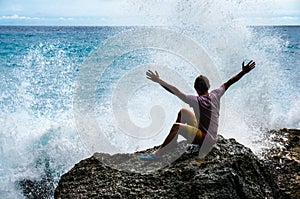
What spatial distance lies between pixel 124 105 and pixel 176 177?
7.95m

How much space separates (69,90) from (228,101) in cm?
772

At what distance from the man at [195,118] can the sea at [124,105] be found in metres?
1.67

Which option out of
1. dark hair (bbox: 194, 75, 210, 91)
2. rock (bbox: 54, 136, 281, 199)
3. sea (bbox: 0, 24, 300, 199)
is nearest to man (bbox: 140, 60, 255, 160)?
dark hair (bbox: 194, 75, 210, 91)

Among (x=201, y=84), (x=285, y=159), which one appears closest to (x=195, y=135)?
(x=201, y=84)

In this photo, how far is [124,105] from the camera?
11578 millimetres

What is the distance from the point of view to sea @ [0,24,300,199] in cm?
779

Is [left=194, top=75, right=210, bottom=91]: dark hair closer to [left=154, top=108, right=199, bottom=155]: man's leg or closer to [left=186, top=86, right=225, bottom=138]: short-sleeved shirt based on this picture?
[left=186, top=86, right=225, bottom=138]: short-sleeved shirt

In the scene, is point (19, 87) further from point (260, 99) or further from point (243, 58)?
point (260, 99)

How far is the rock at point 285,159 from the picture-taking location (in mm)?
4660

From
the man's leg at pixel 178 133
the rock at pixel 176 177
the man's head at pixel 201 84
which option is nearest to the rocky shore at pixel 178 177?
the rock at pixel 176 177

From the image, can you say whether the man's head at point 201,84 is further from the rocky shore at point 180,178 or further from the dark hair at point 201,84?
the rocky shore at point 180,178

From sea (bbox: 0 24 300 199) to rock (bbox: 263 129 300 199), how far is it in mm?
236

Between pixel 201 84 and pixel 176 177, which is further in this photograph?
pixel 201 84

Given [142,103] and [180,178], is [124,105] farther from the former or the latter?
[180,178]
